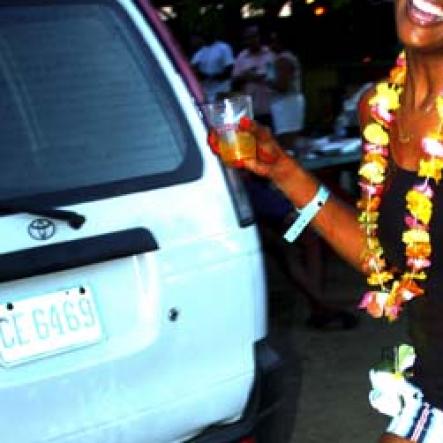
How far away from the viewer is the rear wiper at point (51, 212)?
271 cm

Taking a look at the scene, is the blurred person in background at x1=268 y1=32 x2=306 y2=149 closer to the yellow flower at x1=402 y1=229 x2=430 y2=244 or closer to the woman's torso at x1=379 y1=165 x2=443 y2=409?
the woman's torso at x1=379 y1=165 x2=443 y2=409

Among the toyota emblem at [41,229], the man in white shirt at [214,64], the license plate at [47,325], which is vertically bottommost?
the man in white shirt at [214,64]

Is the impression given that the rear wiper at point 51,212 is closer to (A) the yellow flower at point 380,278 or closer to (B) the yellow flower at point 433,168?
(A) the yellow flower at point 380,278

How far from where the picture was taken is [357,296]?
6746 mm

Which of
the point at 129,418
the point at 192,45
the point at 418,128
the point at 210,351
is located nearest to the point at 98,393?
the point at 129,418

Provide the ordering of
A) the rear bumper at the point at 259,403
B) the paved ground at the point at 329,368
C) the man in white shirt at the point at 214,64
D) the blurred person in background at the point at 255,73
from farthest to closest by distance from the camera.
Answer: the man in white shirt at the point at 214,64 → the blurred person in background at the point at 255,73 → the paved ground at the point at 329,368 → the rear bumper at the point at 259,403

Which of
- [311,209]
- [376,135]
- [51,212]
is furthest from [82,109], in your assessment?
[376,135]

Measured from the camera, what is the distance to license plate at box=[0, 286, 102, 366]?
8.68 ft

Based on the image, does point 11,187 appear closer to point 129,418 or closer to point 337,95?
point 129,418

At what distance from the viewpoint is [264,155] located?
2.62 meters

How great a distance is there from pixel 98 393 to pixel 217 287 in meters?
0.48

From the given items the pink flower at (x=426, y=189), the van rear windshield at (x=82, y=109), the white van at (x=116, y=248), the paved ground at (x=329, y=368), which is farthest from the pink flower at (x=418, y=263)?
the paved ground at (x=329, y=368)

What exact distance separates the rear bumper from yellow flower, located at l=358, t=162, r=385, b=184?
0.75 meters

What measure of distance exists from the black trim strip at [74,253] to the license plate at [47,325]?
0.27ft
